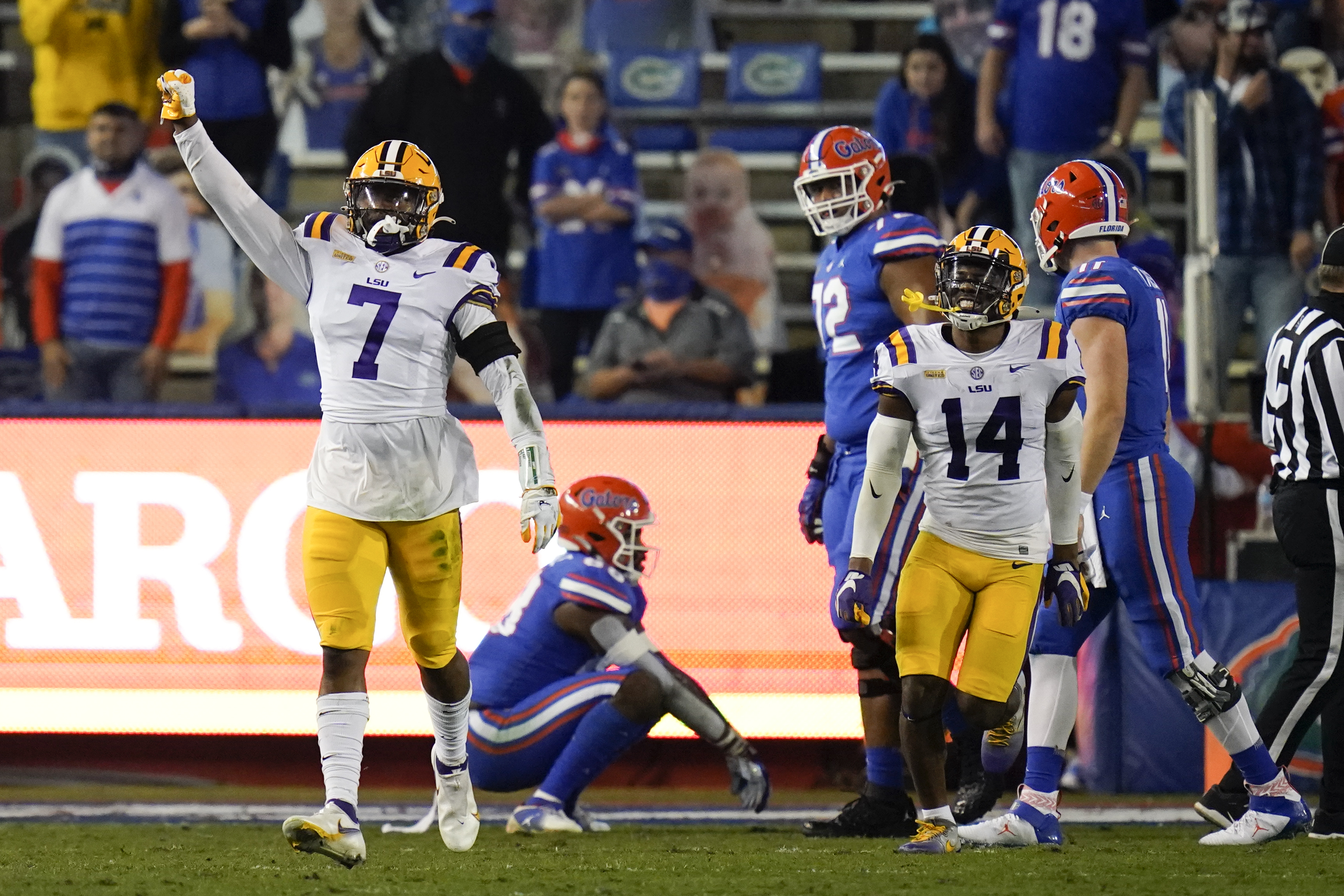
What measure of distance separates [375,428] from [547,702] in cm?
140

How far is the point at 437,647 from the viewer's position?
477cm

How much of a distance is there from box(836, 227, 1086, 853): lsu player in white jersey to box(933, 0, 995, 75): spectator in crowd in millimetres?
4698

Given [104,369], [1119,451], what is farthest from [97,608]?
[1119,451]

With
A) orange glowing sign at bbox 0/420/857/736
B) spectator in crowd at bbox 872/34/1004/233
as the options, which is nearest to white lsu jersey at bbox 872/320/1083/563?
orange glowing sign at bbox 0/420/857/736

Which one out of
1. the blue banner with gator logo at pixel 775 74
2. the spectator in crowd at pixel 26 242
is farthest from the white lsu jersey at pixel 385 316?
the blue banner with gator logo at pixel 775 74

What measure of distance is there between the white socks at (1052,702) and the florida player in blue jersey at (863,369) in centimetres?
52

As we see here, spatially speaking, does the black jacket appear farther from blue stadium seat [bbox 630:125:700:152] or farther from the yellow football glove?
the yellow football glove

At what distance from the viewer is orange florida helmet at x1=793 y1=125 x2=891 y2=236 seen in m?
5.57

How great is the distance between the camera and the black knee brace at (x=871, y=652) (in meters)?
5.37

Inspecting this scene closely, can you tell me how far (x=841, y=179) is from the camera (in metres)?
5.57

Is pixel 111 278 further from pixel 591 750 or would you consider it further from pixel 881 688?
pixel 881 688

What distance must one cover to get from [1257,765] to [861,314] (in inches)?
69.2

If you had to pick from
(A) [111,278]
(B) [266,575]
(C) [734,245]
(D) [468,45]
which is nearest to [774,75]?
(C) [734,245]

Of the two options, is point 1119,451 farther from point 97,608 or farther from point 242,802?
point 97,608
